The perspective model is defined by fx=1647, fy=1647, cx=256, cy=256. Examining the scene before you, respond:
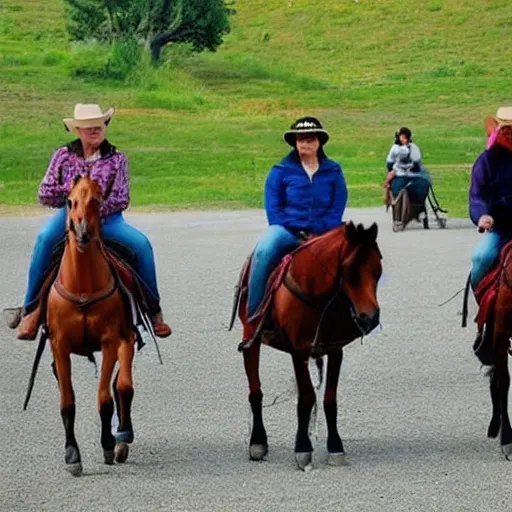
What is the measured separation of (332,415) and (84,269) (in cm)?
172

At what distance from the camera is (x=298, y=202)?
33.1ft

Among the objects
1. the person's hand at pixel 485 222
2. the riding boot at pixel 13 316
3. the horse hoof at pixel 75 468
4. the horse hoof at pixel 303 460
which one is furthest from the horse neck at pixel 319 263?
the riding boot at pixel 13 316

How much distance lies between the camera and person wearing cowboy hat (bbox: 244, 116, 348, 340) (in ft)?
32.9

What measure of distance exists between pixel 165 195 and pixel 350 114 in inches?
939

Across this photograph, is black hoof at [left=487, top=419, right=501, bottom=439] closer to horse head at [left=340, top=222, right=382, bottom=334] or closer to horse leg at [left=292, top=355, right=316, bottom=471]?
horse leg at [left=292, top=355, right=316, bottom=471]

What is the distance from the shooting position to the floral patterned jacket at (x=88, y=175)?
9.91m

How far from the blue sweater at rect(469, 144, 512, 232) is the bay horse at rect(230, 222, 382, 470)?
1.27 metres

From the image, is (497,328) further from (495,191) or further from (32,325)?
(32,325)

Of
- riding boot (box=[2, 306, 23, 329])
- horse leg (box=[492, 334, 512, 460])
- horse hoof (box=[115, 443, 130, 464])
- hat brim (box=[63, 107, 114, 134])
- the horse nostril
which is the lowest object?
horse hoof (box=[115, 443, 130, 464])

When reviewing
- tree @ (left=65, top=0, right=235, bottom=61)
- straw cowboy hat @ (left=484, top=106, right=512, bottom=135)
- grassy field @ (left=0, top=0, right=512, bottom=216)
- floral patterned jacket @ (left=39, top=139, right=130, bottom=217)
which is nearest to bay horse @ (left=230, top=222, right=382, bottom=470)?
floral patterned jacket @ (left=39, top=139, right=130, bottom=217)

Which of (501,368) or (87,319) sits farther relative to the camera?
(501,368)

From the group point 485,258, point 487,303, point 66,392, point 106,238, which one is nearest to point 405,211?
point 485,258

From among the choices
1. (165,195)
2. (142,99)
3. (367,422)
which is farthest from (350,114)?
(367,422)

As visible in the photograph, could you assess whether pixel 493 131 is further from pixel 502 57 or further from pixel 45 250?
pixel 502 57
